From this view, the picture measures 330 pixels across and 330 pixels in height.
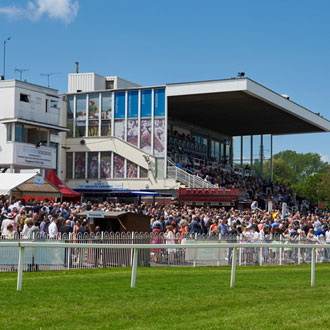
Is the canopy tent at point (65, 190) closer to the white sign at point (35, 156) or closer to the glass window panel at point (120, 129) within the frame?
the white sign at point (35, 156)

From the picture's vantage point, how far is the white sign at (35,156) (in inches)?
1612

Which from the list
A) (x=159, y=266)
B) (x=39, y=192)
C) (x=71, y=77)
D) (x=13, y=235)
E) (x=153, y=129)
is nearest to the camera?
(x=13, y=235)

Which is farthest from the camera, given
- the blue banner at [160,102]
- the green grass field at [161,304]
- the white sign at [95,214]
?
the blue banner at [160,102]

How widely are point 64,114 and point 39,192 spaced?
18.8 meters

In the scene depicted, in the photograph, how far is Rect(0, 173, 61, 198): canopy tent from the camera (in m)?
27.8

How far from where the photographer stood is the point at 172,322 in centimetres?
803

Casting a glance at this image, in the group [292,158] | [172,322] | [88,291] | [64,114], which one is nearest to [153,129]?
[64,114]

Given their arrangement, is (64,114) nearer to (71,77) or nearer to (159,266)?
(71,77)

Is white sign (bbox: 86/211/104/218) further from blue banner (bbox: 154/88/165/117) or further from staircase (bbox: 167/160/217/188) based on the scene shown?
blue banner (bbox: 154/88/165/117)

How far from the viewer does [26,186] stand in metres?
30.2

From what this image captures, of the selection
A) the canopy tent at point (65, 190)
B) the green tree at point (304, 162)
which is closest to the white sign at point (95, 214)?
the canopy tent at point (65, 190)

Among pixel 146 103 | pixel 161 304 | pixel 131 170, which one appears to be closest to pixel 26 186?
pixel 131 170

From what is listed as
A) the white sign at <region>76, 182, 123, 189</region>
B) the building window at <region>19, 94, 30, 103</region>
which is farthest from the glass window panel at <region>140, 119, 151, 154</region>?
the building window at <region>19, 94, 30, 103</region>

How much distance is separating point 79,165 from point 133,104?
6241 mm
